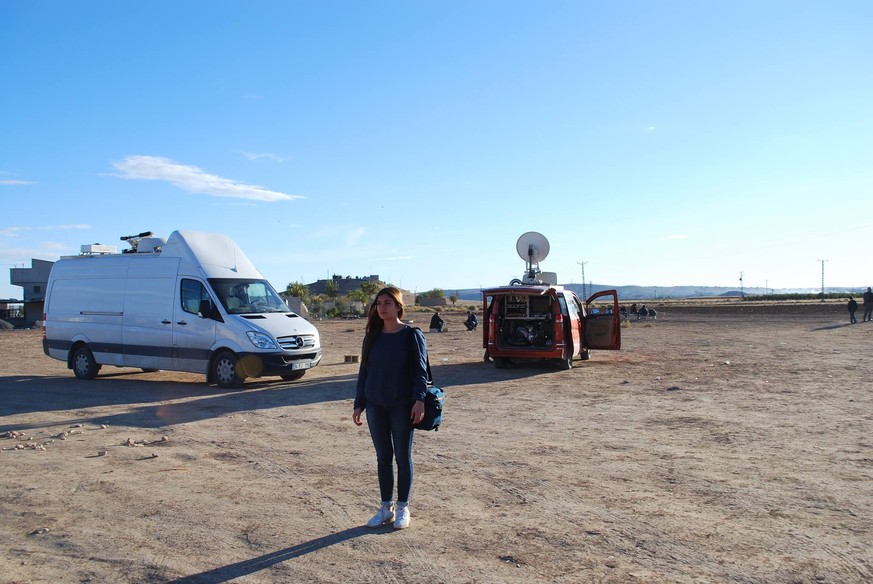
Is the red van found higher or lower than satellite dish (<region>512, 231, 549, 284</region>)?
lower

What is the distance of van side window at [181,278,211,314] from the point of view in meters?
13.7

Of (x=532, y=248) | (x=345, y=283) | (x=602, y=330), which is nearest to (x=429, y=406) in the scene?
(x=602, y=330)

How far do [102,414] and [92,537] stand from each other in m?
6.17

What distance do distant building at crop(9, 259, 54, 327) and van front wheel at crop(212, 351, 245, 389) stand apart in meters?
49.9

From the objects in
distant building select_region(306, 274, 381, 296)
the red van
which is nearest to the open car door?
the red van

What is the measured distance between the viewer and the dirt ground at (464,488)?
15.1ft

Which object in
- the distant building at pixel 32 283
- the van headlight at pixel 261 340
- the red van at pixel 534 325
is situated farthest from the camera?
the distant building at pixel 32 283

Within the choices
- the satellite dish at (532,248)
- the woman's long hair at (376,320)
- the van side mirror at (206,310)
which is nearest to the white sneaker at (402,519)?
the woman's long hair at (376,320)

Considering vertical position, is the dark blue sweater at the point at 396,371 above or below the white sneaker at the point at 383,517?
above

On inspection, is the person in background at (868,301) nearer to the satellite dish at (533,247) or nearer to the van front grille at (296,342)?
the satellite dish at (533,247)

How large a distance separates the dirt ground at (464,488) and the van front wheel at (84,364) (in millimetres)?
2576

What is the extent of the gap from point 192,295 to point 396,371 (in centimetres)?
977

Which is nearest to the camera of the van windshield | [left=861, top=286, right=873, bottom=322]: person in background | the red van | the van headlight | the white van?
the van headlight

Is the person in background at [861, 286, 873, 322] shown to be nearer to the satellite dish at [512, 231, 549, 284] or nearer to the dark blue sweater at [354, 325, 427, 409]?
the satellite dish at [512, 231, 549, 284]
